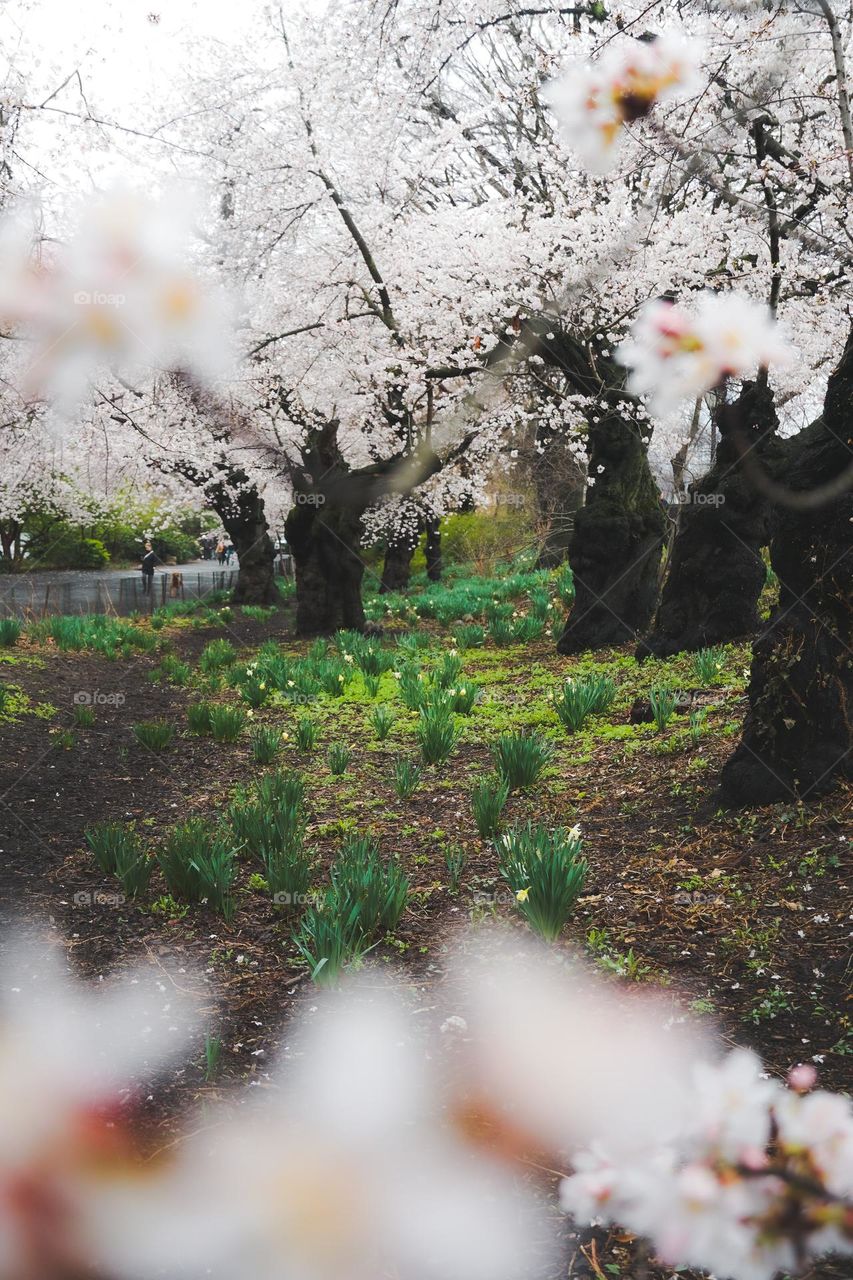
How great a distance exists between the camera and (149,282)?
7.28 m

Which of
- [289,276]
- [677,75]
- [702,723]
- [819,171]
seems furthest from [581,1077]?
[289,276]

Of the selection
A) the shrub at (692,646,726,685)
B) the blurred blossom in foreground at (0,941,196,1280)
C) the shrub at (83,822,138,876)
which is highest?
the shrub at (692,646,726,685)

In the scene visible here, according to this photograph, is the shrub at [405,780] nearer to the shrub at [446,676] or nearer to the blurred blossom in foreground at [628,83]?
the shrub at [446,676]

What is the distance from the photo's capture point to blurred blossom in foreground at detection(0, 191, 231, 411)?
212 inches

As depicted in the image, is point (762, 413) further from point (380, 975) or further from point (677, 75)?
point (380, 975)

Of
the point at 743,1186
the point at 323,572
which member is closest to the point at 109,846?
the point at 743,1186

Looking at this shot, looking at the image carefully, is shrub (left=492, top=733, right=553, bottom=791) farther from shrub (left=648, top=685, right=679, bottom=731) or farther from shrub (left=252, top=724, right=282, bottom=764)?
shrub (left=252, top=724, right=282, bottom=764)

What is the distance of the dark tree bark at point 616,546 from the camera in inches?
348

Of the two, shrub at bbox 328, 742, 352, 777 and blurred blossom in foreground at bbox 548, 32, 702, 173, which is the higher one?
blurred blossom in foreground at bbox 548, 32, 702, 173

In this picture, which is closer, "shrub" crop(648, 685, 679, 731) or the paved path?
"shrub" crop(648, 685, 679, 731)

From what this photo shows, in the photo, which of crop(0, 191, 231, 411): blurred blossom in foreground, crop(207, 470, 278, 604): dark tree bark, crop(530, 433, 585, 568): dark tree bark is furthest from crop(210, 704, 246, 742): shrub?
crop(530, 433, 585, 568): dark tree bark

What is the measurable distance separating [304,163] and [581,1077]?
31.3ft

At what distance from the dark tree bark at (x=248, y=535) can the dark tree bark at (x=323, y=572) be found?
13.5ft

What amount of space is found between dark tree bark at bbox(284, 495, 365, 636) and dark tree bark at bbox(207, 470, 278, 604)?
4.12 m
